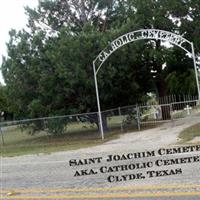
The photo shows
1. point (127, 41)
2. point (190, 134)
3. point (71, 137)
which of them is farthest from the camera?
point (71, 137)

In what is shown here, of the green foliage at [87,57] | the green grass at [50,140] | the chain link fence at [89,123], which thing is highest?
the green foliage at [87,57]

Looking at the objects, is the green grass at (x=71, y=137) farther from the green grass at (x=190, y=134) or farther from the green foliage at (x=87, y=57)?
the green grass at (x=190, y=134)

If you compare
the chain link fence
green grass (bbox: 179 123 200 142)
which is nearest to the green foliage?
the chain link fence

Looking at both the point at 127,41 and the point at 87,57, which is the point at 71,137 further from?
the point at 127,41

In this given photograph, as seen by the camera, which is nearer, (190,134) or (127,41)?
(190,134)

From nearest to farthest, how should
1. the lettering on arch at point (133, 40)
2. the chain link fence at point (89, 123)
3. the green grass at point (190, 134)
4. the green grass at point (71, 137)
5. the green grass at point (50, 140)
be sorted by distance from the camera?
the green grass at point (190, 134)
the lettering on arch at point (133, 40)
the green grass at point (50, 140)
the green grass at point (71, 137)
the chain link fence at point (89, 123)

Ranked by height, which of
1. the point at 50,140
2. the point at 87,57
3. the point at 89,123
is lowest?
the point at 50,140

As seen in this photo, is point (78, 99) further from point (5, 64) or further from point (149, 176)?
point (149, 176)

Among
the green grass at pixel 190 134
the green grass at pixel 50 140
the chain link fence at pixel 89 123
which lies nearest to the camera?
the green grass at pixel 190 134

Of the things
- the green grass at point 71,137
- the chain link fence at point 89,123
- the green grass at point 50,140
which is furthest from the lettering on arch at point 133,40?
the green grass at point 50,140

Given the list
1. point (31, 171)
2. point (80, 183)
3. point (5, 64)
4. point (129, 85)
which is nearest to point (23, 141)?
point (5, 64)

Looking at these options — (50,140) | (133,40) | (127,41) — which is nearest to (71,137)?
(50,140)

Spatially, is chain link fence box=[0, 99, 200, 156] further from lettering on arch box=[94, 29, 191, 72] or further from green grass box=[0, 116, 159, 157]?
lettering on arch box=[94, 29, 191, 72]

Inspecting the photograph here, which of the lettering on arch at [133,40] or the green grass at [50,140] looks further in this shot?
the green grass at [50,140]
